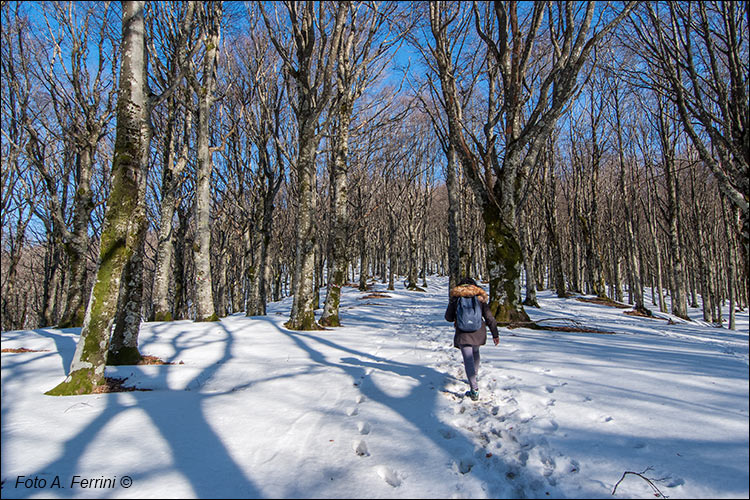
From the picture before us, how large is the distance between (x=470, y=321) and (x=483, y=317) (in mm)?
394

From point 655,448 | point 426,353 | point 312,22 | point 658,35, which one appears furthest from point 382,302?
point 655,448

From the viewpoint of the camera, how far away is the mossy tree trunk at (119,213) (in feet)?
12.8

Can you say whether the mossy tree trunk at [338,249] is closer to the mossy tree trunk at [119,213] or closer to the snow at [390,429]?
the snow at [390,429]

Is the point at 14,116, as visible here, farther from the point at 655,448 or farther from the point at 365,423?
the point at 655,448

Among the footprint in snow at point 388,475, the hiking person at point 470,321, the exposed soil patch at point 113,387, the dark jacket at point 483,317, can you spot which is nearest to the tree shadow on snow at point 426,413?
the footprint in snow at point 388,475

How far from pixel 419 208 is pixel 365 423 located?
22083 mm

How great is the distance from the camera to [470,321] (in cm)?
428

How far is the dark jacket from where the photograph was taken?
A: 4.25 metres

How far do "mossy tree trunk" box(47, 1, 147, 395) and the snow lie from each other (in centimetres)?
43

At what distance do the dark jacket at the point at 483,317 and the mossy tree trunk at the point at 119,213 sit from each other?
4.15 meters

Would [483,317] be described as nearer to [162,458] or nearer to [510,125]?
[162,458]

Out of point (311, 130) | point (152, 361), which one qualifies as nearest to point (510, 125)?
point (311, 130)

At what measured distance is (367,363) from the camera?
5422 mm

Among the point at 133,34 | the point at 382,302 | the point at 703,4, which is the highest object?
the point at 703,4
